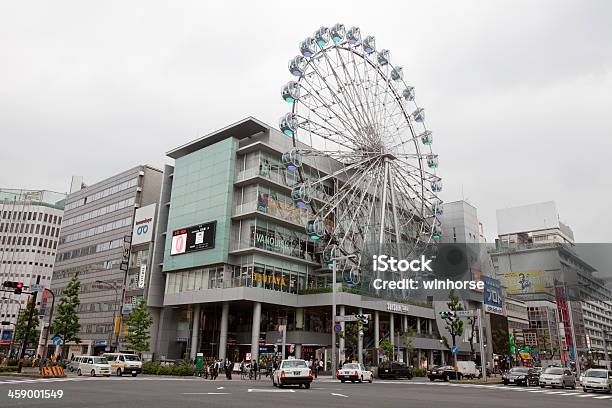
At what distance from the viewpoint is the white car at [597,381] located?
3163 centimetres

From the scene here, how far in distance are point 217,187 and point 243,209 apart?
187 inches

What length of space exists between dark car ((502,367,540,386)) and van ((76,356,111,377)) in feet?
99.0

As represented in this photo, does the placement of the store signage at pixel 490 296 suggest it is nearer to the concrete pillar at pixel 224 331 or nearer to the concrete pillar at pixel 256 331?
the concrete pillar at pixel 256 331

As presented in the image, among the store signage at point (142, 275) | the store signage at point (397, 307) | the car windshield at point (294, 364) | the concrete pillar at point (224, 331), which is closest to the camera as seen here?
the car windshield at point (294, 364)

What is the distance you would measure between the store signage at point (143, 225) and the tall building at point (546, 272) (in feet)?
244

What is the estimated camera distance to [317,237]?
51.7m

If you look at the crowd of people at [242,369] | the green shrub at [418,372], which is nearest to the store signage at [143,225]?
the crowd of people at [242,369]

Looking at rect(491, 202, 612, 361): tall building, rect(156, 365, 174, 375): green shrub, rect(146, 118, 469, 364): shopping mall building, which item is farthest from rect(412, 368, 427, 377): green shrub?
rect(491, 202, 612, 361): tall building

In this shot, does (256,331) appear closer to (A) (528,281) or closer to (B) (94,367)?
(B) (94,367)

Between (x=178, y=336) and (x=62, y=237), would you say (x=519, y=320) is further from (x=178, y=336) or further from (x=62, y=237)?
(x=62, y=237)

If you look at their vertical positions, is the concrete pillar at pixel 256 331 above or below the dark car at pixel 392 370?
above

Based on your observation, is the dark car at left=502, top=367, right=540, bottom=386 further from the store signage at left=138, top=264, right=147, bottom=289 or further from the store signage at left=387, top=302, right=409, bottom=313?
the store signage at left=138, top=264, right=147, bottom=289

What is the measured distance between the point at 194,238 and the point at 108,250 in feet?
86.5

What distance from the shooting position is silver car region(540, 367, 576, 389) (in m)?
35.7
